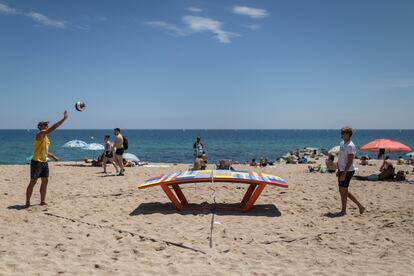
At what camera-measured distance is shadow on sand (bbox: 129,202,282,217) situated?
24.4 ft

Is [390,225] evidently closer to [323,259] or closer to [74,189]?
[323,259]

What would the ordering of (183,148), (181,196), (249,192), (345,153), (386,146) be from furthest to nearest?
1. (183,148)
2. (386,146)
3. (181,196)
4. (249,192)
5. (345,153)

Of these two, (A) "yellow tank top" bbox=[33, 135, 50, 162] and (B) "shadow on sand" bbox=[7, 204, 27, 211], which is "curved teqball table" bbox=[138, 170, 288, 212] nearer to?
(A) "yellow tank top" bbox=[33, 135, 50, 162]

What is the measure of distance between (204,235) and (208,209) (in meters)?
1.93

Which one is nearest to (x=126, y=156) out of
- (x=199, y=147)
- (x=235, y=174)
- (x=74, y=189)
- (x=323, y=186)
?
(x=199, y=147)

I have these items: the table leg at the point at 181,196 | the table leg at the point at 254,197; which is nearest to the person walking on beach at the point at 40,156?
the table leg at the point at 181,196

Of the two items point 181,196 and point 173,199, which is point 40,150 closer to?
point 173,199

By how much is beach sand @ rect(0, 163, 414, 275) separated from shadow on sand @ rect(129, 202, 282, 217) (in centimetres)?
2

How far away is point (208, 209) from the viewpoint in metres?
7.78

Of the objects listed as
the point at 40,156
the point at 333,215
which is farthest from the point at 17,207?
the point at 333,215

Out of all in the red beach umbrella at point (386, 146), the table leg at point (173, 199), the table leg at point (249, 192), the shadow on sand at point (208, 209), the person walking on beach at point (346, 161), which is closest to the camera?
the person walking on beach at point (346, 161)

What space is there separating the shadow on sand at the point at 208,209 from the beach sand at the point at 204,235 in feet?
0.07

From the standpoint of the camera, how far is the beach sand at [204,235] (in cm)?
458

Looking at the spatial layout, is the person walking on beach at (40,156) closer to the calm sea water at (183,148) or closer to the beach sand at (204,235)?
the beach sand at (204,235)
